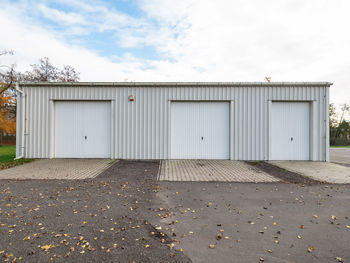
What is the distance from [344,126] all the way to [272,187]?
134ft

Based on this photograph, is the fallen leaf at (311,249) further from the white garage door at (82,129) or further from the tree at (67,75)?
the tree at (67,75)

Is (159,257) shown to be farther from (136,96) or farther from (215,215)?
(136,96)

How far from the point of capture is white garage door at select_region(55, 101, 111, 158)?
33.7 ft

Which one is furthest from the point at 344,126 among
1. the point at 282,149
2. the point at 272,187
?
the point at 272,187

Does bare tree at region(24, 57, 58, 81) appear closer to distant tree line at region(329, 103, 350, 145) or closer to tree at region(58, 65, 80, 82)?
tree at region(58, 65, 80, 82)

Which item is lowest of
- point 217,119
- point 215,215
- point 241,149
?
point 215,215

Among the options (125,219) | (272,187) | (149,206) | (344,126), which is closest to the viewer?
(125,219)

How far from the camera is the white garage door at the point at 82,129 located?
10272mm

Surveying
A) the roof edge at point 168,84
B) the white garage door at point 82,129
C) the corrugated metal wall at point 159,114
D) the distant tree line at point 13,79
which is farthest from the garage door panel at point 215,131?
the distant tree line at point 13,79

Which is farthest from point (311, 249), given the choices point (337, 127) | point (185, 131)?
point (337, 127)

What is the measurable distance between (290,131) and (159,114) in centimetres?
684

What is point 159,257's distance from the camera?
246 centimetres

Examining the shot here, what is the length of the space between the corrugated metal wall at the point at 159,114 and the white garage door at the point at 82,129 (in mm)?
344

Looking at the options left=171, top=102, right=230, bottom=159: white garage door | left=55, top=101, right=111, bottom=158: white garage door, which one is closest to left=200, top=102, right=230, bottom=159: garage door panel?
left=171, top=102, right=230, bottom=159: white garage door
